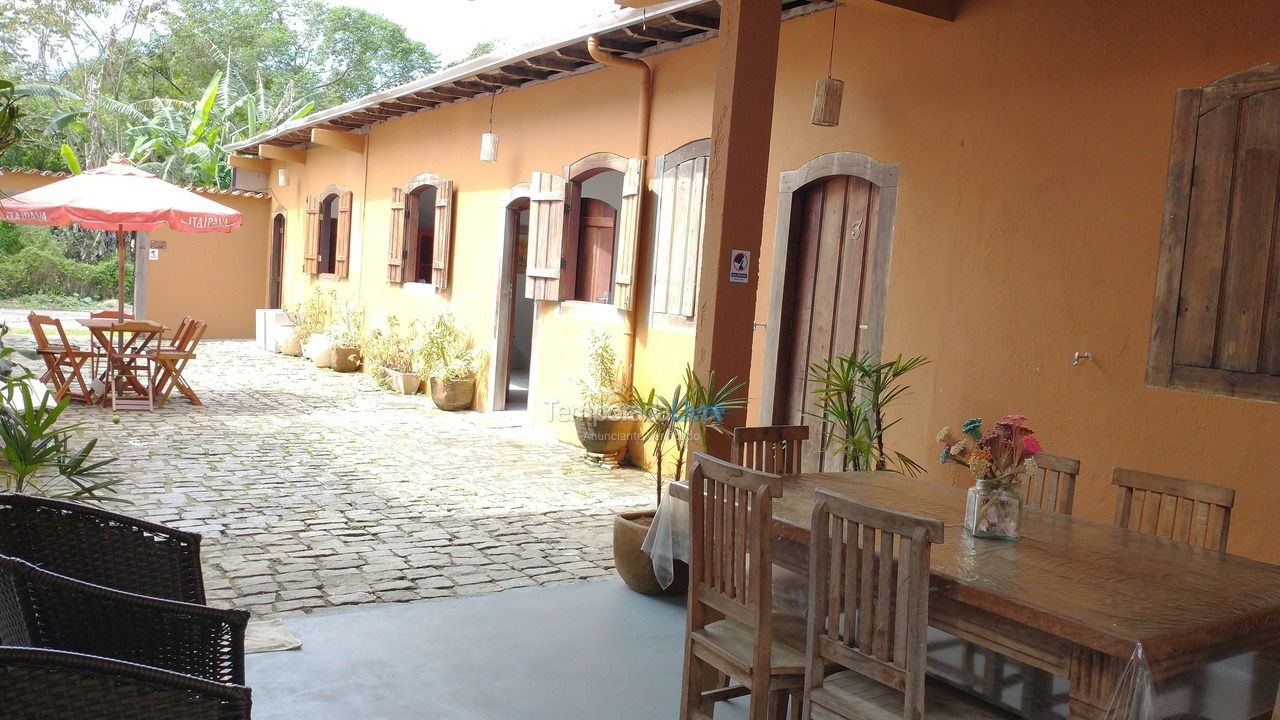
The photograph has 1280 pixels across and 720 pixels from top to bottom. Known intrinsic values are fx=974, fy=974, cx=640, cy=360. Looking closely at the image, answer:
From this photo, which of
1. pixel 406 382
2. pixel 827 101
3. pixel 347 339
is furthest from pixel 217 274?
pixel 827 101

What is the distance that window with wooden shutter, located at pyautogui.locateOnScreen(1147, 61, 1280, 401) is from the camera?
3.77 meters

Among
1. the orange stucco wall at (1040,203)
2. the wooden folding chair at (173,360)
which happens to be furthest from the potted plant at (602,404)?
the wooden folding chair at (173,360)

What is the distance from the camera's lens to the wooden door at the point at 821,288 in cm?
583

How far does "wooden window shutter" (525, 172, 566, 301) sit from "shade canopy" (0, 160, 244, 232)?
3.17 meters

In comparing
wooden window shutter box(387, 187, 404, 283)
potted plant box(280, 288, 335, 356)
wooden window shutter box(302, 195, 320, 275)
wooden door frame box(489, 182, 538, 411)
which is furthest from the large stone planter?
wooden window shutter box(302, 195, 320, 275)

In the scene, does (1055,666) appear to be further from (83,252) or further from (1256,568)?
(83,252)

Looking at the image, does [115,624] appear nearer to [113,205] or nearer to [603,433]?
[603,433]

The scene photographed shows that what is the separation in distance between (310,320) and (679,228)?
8.69m

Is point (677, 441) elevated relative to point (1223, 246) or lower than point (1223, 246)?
lower

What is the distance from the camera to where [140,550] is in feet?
8.29

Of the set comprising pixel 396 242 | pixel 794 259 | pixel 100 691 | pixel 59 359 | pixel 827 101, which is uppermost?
pixel 827 101

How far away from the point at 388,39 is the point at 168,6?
7.40m

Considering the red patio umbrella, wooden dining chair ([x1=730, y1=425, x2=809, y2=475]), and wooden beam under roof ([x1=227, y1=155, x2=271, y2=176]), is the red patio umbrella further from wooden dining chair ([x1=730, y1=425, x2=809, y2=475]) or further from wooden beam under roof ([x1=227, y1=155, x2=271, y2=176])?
wooden beam under roof ([x1=227, y1=155, x2=271, y2=176])

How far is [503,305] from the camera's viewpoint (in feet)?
31.9
